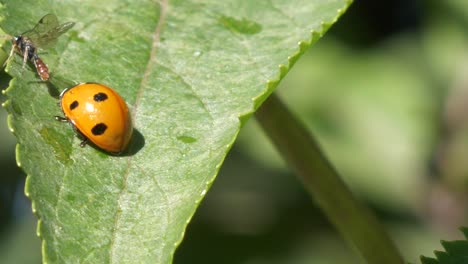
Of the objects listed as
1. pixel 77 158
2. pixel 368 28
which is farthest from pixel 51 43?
pixel 368 28

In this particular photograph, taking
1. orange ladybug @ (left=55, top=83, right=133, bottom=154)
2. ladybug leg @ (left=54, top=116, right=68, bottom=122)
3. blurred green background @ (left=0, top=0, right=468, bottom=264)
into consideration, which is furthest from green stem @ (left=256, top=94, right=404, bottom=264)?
blurred green background @ (left=0, top=0, right=468, bottom=264)

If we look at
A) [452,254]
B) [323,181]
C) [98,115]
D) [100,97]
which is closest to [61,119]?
[100,97]

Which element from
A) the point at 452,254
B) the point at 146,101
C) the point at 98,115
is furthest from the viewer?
the point at 98,115

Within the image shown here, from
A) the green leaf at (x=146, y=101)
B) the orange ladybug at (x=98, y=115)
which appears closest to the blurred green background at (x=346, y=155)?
the orange ladybug at (x=98, y=115)

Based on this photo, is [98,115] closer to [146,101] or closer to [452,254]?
[146,101]

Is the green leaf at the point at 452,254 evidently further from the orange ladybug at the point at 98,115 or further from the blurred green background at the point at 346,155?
the blurred green background at the point at 346,155

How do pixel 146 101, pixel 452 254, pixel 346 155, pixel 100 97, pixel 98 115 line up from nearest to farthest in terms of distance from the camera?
pixel 452 254, pixel 146 101, pixel 100 97, pixel 98 115, pixel 346 155

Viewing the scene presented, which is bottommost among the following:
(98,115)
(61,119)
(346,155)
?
(346,155)
